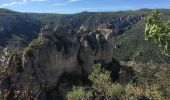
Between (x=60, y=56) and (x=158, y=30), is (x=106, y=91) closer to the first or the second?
(x=60, y=56)

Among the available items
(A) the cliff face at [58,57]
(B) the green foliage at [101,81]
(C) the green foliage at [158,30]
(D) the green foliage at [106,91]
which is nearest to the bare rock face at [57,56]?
(A) the cliff face at [58,57]

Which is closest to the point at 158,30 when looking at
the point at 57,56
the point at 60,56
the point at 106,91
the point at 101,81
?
the point at 101,81

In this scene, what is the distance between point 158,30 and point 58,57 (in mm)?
80216

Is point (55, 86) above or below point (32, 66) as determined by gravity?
below

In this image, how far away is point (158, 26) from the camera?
886 inches

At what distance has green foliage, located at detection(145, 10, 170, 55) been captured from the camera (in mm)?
22078

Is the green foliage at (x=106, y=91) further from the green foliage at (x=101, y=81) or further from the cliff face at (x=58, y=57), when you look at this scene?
the cliff face at (x=58, y=57)

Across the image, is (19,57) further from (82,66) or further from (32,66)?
(82,66)

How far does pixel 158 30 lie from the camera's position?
2220cm

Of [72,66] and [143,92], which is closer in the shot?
[143,92]

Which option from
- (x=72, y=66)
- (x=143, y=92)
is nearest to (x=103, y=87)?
(x=143, y=92)

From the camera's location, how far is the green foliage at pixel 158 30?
22.1 meters

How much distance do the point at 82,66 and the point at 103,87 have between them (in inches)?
1708

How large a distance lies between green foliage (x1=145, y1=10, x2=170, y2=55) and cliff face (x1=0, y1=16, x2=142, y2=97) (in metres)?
65.9
